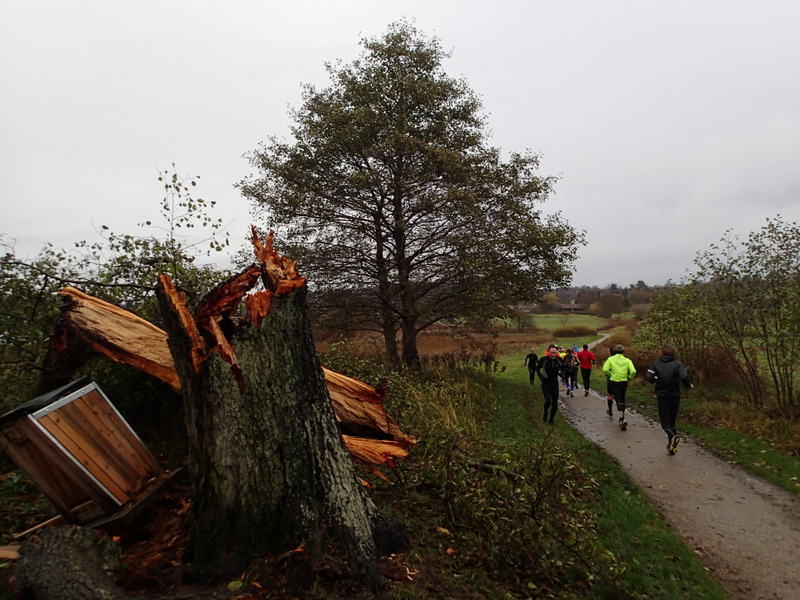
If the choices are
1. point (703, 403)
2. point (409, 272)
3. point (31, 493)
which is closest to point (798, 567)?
point (31, 493)

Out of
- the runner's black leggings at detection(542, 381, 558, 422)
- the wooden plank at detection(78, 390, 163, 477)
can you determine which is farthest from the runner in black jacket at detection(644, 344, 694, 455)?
the wooden plank at detection(78, 390, 163, 477)

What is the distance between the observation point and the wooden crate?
3734 millimetres

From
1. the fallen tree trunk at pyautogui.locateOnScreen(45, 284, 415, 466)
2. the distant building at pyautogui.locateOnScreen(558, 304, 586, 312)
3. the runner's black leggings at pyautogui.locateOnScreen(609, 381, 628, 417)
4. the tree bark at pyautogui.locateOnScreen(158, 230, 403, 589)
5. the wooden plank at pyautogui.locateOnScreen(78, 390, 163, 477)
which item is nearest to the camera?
the tree bark at pyautogui.locateOnScreen(158, 230, 403, 589)

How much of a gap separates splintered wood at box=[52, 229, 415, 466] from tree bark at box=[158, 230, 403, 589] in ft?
0.45

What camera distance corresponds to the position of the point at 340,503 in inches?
144

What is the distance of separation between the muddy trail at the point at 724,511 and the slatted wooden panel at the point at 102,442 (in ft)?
18.3

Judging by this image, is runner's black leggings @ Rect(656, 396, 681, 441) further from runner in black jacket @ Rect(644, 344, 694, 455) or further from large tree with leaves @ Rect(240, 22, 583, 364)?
large tree with leaves @ Rect(240, 22, 583, 364)

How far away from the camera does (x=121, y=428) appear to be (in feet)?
14.6

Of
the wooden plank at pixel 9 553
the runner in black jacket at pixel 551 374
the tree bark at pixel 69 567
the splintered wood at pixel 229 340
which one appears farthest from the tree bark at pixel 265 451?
the runner in black jacket at pixel 551 374

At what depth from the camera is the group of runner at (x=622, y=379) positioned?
28.6 ft

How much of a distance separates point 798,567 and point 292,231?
504 inches

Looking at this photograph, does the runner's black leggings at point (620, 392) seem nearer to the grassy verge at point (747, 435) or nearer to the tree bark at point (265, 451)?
the grassy verge at point (747, 435)

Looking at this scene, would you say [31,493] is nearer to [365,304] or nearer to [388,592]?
[388,592]

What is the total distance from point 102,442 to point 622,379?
1043 centimetres
